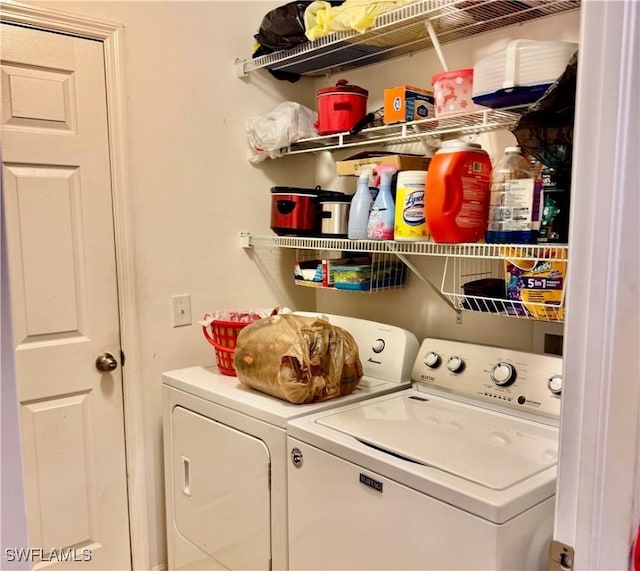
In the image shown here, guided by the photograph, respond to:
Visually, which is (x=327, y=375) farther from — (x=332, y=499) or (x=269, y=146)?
(x=269, y=146)

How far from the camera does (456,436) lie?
144 cm

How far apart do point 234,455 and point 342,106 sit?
4.19 feet

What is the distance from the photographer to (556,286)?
1.45 metres

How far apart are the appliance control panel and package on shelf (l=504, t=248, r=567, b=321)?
0.52ft

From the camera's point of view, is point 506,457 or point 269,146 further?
point 269,146

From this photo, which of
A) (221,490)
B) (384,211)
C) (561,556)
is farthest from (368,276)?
(561,556)

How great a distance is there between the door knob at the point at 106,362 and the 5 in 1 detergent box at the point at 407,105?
4.27ft

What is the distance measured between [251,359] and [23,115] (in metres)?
1.09

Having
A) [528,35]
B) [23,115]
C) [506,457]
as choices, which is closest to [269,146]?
[23,115]

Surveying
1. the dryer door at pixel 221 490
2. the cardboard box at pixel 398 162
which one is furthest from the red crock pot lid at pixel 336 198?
the dryer door at pixel 221 490

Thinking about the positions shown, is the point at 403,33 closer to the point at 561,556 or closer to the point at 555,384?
the point at 555,384

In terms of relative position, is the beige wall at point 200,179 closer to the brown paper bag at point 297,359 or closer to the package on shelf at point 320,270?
the package on shelf at point 320,270

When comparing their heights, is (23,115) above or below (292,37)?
below

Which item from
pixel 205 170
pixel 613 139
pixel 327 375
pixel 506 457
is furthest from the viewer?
pixel 205 170
